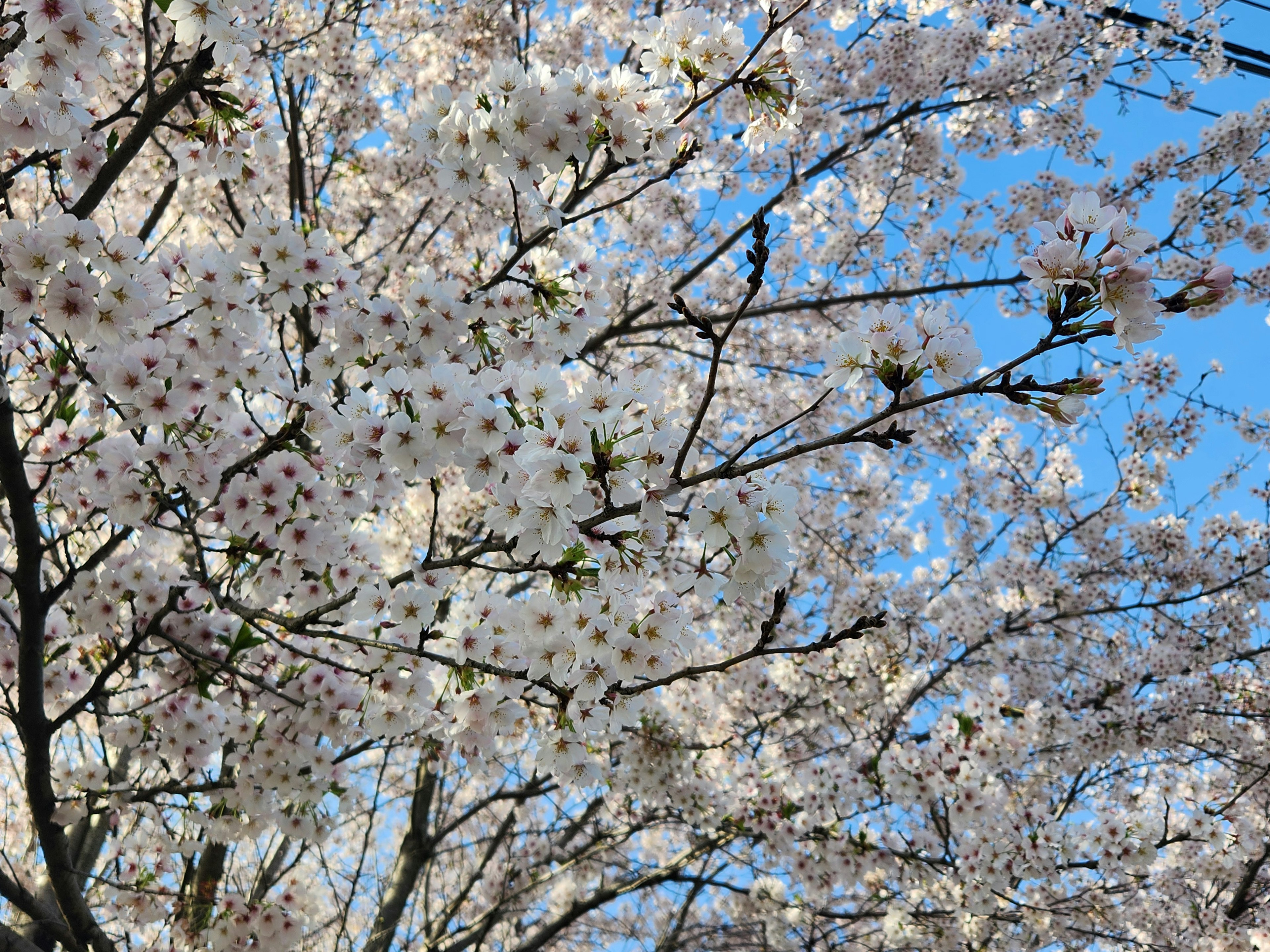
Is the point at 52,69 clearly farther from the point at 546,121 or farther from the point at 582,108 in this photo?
the point at 582,108

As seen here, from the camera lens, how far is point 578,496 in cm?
174

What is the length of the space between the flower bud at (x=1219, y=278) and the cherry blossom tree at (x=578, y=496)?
2 cm

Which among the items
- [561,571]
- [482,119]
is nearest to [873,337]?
[561,571]

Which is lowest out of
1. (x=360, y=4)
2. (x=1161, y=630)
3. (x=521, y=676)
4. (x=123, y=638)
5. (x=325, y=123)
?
(x=521, y=676)

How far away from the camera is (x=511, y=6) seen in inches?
267

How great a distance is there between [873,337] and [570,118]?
1.35 meters

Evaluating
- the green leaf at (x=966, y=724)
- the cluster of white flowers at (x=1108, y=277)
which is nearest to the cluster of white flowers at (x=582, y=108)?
the cluster of white flowers at (x=1108, y=277)

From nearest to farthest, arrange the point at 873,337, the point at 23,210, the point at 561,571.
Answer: the point at 873,337, the point at 561,571, the point at 23,210

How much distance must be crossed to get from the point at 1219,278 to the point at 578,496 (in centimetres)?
124

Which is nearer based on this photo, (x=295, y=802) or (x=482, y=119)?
(x=482, y=119)

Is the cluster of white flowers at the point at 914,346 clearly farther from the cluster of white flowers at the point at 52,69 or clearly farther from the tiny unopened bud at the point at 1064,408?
the cluster of white flowers at the point at 52,69

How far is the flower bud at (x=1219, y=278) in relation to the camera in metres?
1.39

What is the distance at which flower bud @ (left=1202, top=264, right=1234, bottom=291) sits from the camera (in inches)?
54.6

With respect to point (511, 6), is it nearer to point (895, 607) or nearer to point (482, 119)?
point (482, 119)
